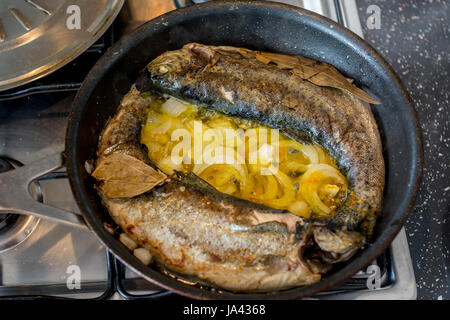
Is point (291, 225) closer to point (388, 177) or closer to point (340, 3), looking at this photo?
point (388, 177)

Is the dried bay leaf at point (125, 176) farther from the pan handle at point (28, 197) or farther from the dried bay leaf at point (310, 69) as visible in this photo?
the dried bay leaf at point (310, 69)

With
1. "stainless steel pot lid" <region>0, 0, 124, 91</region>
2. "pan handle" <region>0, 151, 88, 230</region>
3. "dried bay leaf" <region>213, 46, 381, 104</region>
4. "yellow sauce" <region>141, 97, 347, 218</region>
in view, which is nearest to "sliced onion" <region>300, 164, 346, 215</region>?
"yellow sauce" <region>141, 97, 347, 218</region>

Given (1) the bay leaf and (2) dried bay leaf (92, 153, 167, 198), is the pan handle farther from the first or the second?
(1) the bay leaf

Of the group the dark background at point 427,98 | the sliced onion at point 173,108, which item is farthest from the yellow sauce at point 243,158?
the dark background at point 427,98

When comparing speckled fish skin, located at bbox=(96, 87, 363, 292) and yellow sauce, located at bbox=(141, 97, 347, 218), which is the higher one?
yellow sauce, located at bbox=(141, 97, 347, 218)
